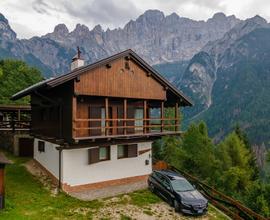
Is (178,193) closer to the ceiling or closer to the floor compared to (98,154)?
closer to the floor

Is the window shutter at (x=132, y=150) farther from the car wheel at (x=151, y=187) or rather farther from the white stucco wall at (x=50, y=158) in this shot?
the white stucco wall at (x=50, y=158)

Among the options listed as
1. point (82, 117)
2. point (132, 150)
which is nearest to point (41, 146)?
point (82, 117)

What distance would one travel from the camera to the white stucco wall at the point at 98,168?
21.4 metres

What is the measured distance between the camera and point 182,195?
19.8 metres

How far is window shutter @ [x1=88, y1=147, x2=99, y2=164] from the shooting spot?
22.0 metres

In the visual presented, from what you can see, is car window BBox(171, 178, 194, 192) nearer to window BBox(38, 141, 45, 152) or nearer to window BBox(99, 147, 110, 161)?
window BBox(99, 147, 110, 161)

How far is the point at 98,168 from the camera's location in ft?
74.9

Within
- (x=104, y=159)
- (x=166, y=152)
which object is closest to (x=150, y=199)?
(x=104, y=159)

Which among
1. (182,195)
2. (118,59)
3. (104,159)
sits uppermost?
(118,59)

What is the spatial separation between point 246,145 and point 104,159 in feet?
134

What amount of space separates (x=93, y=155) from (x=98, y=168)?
4.33 feet

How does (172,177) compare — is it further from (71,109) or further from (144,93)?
(71,109)

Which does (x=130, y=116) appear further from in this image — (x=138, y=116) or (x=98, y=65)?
(x=98, y=65)

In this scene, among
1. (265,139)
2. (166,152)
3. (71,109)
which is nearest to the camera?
(71,109)
